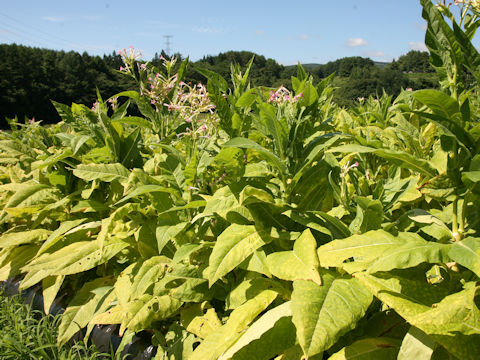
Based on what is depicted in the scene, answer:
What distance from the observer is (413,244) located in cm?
122

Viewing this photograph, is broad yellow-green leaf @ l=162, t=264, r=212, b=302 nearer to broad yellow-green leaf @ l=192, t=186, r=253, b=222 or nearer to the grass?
broad yellow-green leaf @ l=192, t=186, r=253, b=222

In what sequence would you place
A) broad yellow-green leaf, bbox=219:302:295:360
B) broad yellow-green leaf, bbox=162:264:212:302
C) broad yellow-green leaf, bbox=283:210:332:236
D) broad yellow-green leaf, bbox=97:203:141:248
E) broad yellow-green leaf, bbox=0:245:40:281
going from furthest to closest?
broad yellow-green leaf, bbox=0:245:40:281 < broad yellow-green leaf, bbox=97:203:141:248 < broad yellow-green leaf, bbox=162:264:212:302 < broad yellow-green leaf, bbox=283:210:332:236 < broad yellow-green leaf, bbox=219:302:295:360

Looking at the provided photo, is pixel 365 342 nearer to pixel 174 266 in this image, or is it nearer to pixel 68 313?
pixel 174 266

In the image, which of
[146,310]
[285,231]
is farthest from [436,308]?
[146,310]

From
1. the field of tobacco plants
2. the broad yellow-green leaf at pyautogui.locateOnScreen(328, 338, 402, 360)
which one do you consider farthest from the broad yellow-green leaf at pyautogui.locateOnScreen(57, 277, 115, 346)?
the broad yellow-green leaf at pyautogui.locateOnScreen(328, 338, 402, 360)

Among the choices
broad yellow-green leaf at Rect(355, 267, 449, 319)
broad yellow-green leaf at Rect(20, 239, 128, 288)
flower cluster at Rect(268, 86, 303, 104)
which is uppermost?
flower cluster at Rect(268, 86, 303, 104)

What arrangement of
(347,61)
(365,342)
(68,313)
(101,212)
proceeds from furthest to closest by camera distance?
(347,61), (101,212), (68,313), (365,342)

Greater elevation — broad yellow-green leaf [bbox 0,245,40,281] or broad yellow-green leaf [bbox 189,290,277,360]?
broad yellow-green leaf [bbox 189,290,277,360]

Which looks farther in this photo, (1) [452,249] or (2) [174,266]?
(2) [174,266]

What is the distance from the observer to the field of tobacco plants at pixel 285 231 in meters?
1.24

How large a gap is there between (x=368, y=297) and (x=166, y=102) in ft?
6.75

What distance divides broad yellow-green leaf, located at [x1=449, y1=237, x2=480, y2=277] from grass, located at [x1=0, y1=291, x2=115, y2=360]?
1998 mm

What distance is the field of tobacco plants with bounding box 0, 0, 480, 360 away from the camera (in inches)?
48.6

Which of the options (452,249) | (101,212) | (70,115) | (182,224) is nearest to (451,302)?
(452,249)
